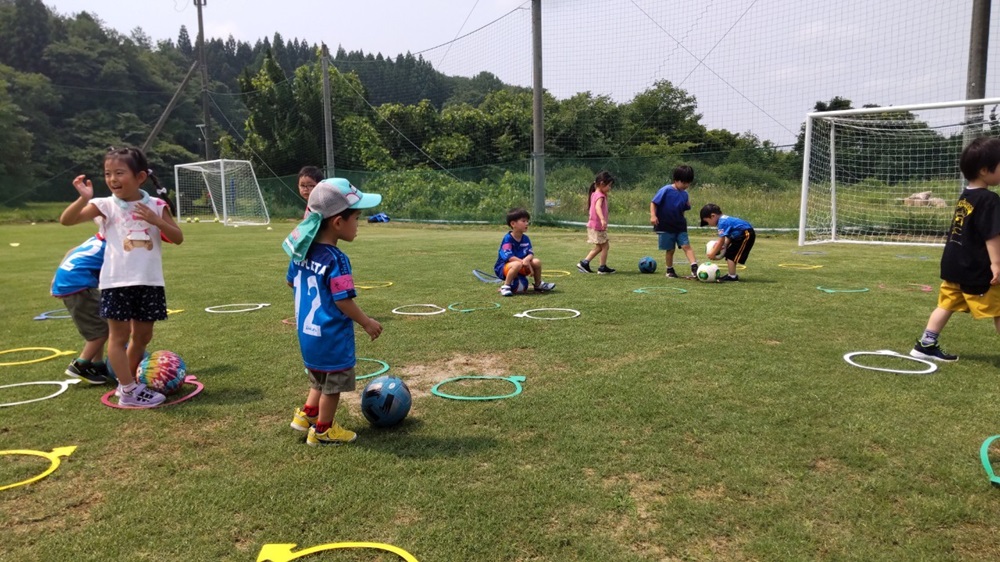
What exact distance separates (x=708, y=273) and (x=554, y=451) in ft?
22.9

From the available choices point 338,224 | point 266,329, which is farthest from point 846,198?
point 338,224

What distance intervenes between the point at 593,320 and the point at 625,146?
2065cm

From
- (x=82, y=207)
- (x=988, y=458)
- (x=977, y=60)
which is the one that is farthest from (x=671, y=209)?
(x=977, y=60)

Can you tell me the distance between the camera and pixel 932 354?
213 inches

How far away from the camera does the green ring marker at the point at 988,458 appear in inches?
124

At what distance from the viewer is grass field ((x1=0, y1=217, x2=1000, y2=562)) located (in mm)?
2811

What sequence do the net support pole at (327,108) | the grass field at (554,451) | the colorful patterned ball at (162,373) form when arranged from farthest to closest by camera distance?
the net support pole at (327,108) → the colorful patterned ball at (162,373) → the grass field at (554,451)

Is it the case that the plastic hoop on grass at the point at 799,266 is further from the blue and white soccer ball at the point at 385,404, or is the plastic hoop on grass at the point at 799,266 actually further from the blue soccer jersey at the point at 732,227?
the blue and white soccer ball at the point at 385,404

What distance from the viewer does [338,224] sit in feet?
12.7

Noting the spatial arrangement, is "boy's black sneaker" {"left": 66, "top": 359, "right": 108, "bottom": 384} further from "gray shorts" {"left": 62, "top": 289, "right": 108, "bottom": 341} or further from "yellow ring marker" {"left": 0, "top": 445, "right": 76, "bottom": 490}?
"yellow ring marker" {"left": 0, "top": 445, "right": 76, "bottom": 490}

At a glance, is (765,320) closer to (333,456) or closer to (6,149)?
(333,456)

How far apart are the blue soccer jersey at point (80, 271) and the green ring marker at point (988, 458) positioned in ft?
19.8

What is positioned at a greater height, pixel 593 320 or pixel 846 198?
pixel 846 198

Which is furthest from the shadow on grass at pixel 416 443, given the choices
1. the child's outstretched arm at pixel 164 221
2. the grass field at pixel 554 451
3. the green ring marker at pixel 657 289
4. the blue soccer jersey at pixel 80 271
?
the green ring marker at pixel 657 289
